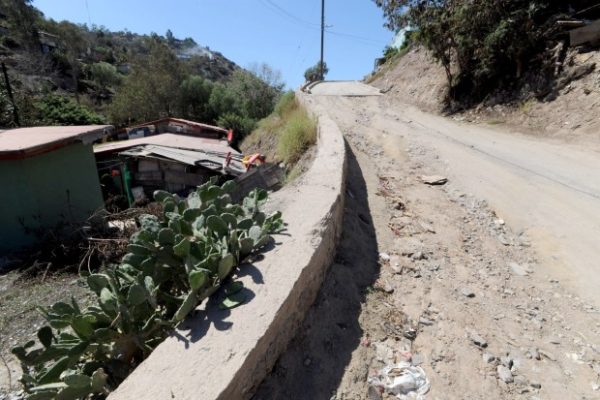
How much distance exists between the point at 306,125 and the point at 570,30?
8920 mm

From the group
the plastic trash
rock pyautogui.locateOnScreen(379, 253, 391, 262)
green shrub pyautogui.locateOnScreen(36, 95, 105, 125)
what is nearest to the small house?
rock pyautogui.locateOnScreen(379, 253, 391, 262)

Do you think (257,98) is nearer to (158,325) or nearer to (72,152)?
(72,152)

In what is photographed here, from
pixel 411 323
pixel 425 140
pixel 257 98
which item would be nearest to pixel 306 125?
pixel 425 140

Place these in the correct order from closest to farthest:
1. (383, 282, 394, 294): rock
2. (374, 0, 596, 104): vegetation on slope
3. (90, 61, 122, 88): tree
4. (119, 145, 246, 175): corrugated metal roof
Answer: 1. (383, 282, 394, 294): rock
2. (374, 0, 596, 104): vegetation on slope
3. (119, 145, 246, 175): corrugated metal roof
4. (90, 61, 122, 88): tree

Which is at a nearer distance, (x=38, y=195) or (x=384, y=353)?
(x=384, y=353)

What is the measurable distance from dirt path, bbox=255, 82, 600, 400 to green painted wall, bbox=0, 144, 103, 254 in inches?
200

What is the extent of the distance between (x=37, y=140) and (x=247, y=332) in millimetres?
6136

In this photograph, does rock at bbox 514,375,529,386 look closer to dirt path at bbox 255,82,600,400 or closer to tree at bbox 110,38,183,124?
dirt path at bbox 255,82,600,400

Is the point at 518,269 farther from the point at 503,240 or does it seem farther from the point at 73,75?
the point at 73,75

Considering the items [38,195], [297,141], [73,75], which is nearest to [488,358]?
[297,141]

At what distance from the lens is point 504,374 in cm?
217

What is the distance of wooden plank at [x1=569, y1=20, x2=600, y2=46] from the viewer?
31.1ft

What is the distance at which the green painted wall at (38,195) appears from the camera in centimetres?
553

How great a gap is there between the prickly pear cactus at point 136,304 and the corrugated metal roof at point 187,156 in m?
8.78
